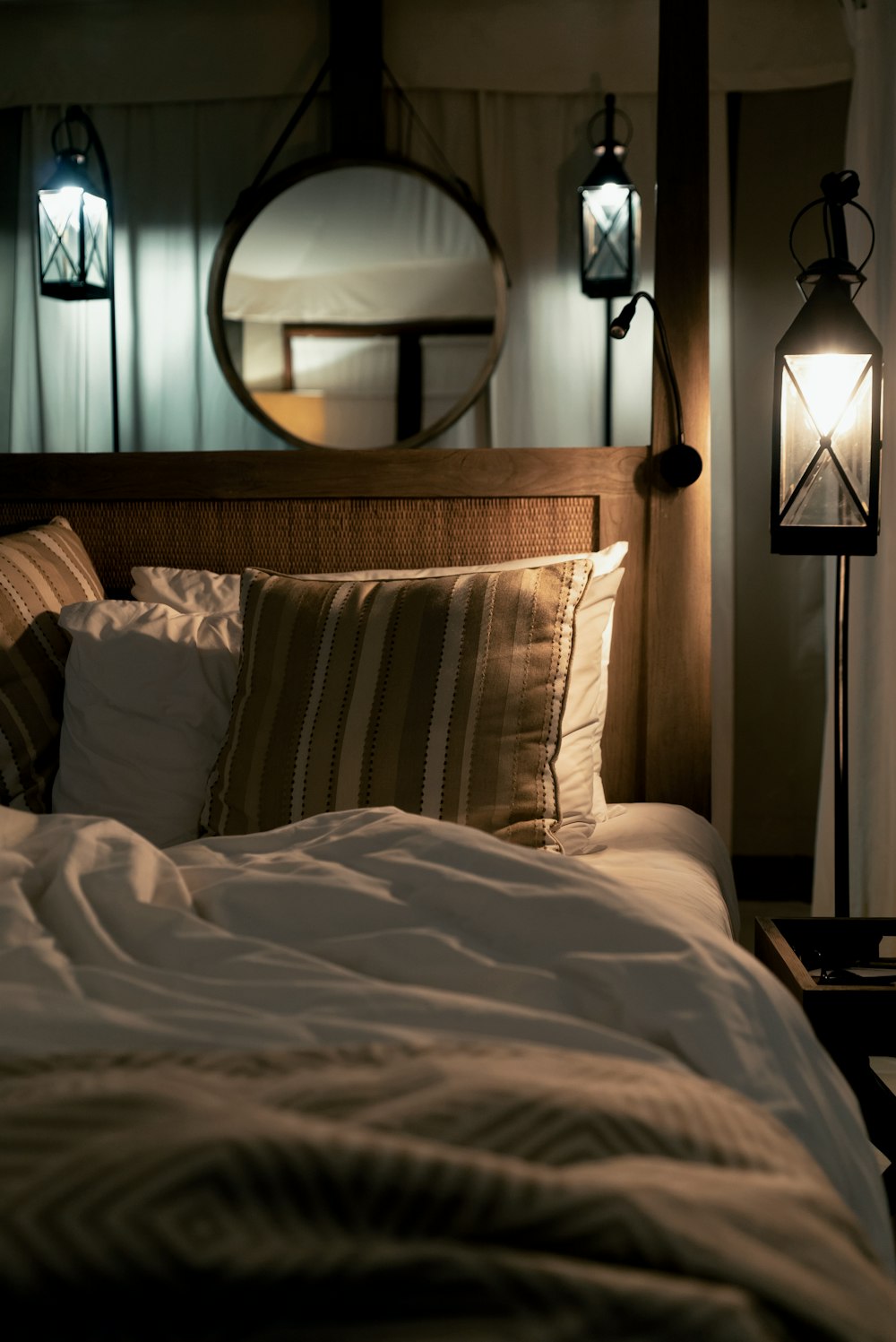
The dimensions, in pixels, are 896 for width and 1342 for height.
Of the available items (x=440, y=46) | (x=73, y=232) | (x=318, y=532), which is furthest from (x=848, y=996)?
(x=440, y=46)

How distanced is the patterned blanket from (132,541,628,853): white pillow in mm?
896

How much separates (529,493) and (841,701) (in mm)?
655

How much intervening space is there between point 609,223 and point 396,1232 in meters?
2.56

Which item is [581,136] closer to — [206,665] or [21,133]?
[21,133]

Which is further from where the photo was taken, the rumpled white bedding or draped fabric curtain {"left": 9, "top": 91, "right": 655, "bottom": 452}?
draped fabric curtain {"left": 9, "top": 91, "right": 655, "bottom": 452}

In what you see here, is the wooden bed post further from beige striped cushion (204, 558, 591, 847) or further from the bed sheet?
beige striped cushion (204, 558, 591, 847)

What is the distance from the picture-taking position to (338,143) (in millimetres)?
2809

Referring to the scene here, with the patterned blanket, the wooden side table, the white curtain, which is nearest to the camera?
the patterned blanket

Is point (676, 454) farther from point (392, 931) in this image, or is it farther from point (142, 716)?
point (392, 931)

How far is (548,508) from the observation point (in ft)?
6.77

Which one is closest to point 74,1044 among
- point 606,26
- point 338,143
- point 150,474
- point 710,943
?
point 710,943

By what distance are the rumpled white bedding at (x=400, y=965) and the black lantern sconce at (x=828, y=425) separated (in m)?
0.85

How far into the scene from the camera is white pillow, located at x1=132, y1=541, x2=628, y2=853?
166cm

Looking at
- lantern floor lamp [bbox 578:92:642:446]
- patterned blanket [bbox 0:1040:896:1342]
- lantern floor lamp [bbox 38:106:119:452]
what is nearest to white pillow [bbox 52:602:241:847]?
patterned blanket [bbox 0:1040:896:1342]
